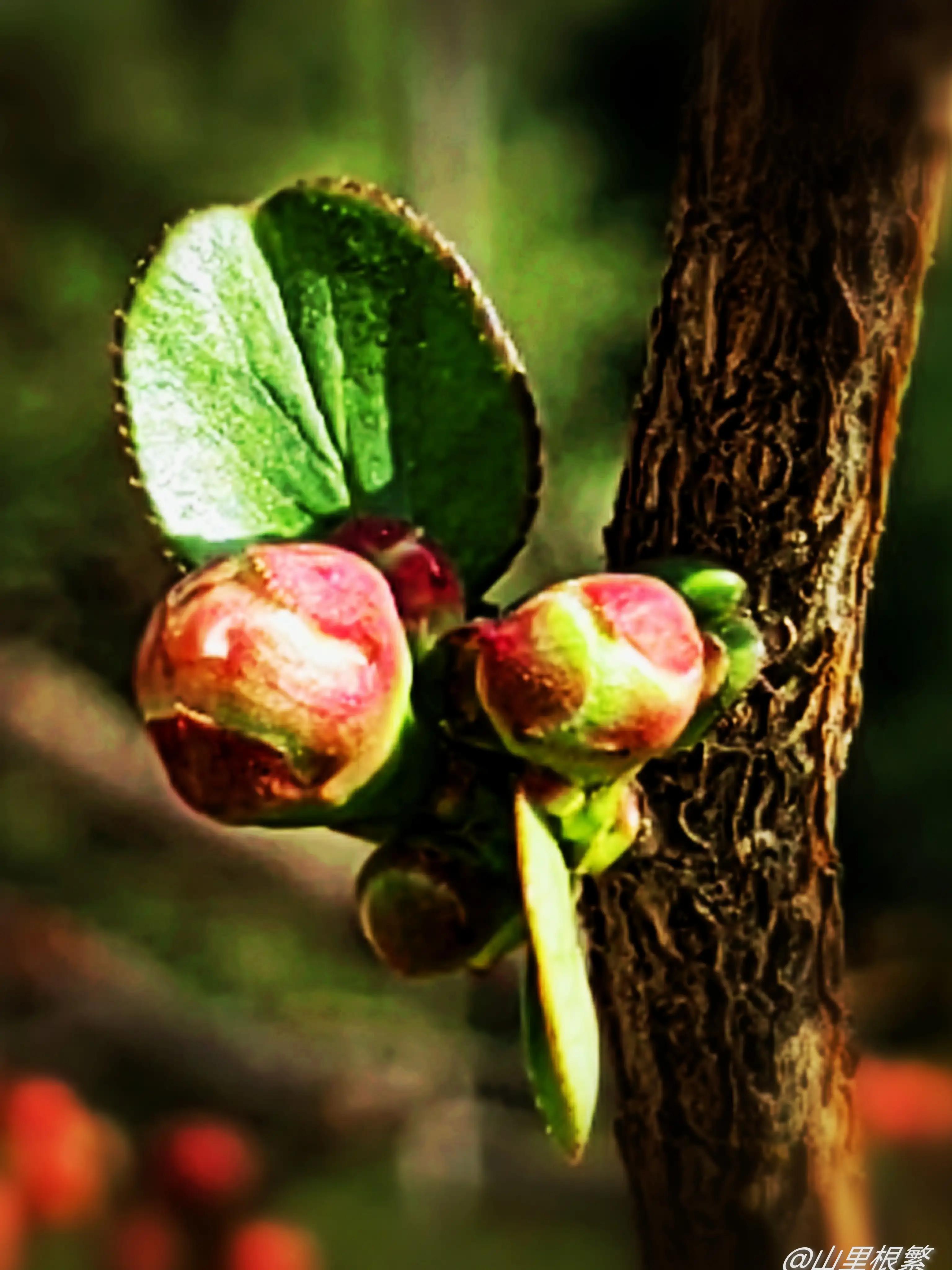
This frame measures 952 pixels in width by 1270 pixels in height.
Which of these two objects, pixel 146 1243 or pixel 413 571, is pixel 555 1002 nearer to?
pixel 413 571

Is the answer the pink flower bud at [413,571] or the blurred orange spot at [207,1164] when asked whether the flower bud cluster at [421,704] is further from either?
the blurred orange spot at [207,1164]

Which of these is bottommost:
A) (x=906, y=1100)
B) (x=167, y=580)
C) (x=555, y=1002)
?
(x=906, y=1100)

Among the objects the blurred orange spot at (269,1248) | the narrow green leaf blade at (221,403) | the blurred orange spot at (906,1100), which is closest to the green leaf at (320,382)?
the narrow green leaf blade at (221,403)

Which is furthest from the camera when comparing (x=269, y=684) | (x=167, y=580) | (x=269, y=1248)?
(x=269, y=1248)

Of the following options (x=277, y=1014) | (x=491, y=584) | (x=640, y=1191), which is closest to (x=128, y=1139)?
(x=277, y=1014)

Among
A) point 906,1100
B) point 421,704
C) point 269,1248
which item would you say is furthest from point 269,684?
point 269,1248

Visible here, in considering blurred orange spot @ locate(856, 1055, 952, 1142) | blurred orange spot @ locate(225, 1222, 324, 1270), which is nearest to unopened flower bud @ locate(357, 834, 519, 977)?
blurred orange spot @ locate(856, 1055, 952, 1142)

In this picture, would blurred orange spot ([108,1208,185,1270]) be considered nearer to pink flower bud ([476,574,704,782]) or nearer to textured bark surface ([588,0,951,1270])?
textured bark surface ([588,0,951,1270])
